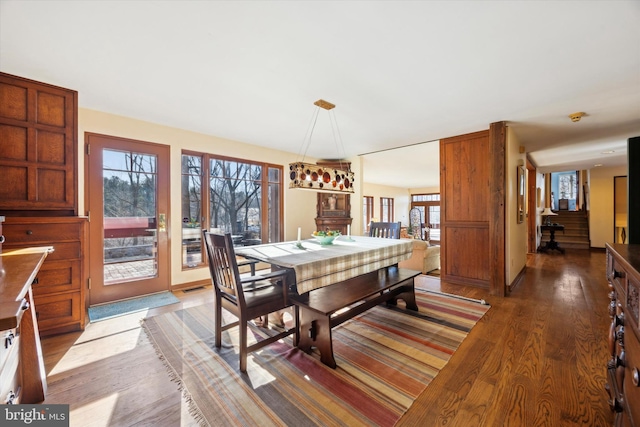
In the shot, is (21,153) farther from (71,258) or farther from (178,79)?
(178,79)

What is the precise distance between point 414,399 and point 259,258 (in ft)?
4.86

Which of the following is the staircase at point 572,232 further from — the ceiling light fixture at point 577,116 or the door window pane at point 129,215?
the door window pane at point 129,215

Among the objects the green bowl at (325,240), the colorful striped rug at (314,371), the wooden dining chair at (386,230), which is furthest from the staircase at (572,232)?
the green bowl at (325,240)

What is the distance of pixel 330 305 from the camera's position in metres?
1.99

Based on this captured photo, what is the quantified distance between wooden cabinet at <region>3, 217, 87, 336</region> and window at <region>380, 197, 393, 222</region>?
10020 millimetres

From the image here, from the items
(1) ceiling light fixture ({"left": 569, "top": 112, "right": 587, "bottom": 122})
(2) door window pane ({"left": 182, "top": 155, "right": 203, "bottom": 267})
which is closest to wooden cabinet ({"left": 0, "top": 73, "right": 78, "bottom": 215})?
(2) door window pane ({"left": 182, "top": 155, "right": 203, "bottom": 267})

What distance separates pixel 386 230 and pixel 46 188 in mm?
3934

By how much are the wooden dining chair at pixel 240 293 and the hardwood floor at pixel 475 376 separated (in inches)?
20.0

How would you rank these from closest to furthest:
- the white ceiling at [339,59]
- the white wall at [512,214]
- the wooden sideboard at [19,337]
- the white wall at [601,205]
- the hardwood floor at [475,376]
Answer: the wooden sideboard at [19,337] → the hardwood floor at [475,376] → the white ceiling at [339,59] → the white wall at [512,214] → the white wall at [601,205]

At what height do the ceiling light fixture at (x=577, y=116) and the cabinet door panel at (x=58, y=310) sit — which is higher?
the ceiling light fixture at (x=577, y=116)

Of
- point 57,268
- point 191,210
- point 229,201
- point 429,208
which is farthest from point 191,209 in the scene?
point 429,208

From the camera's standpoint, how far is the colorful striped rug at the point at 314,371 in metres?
1.47

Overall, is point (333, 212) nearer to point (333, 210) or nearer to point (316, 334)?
point (333, 210)

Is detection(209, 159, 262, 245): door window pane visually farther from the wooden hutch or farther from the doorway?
the wooden hutch
